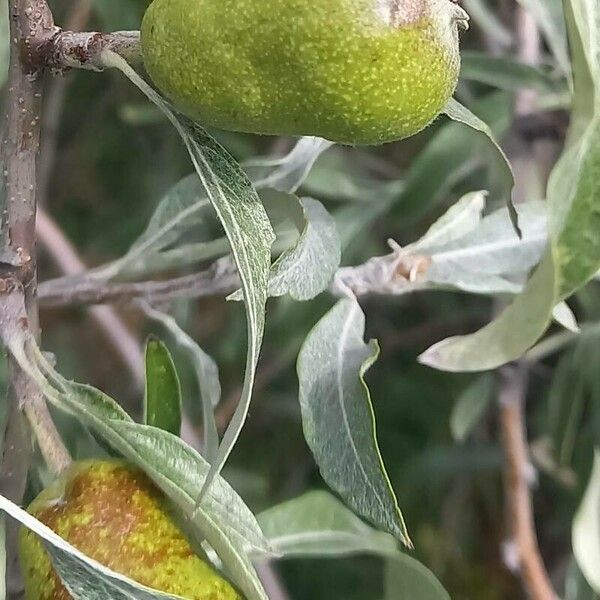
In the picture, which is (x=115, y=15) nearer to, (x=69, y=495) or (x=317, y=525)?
(x=317, y=525)

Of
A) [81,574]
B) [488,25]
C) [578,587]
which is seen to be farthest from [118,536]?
[488,25]

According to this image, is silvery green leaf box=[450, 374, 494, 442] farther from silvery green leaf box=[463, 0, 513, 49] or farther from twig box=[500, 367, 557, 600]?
silvery green leaf box=[463, 0, 513, 49]

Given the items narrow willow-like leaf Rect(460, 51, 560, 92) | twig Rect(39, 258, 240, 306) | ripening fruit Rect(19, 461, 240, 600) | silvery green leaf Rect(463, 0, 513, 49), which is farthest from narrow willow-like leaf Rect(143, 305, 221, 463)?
silvery green leaf Rect(463, 0, 513, 49)

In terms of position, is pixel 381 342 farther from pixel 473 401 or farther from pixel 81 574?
pixel 81 574

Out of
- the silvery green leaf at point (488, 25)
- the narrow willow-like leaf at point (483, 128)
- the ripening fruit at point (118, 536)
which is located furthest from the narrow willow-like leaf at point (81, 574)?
the silvery green leaf at point (488, 25)

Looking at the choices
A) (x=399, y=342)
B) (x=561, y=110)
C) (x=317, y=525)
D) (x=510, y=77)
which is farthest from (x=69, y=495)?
(x=399, y=342)

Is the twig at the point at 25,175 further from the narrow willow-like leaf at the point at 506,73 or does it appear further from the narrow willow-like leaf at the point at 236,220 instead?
the narrow willow-like leaf at the point at 506,73
